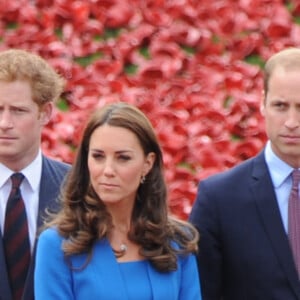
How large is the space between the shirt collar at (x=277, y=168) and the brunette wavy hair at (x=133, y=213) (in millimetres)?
559

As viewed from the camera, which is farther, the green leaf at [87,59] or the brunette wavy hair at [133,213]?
the green leaf at [87,59]

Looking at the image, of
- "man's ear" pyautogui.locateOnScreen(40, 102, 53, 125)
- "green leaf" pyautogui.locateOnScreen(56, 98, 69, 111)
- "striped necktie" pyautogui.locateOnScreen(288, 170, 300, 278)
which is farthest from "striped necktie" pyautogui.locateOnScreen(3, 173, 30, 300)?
"green leaf" pyautogui.locateOnScreen(56, 98, 69, 111)

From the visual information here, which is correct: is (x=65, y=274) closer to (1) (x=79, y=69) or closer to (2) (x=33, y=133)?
(2) (x=33, y=133)

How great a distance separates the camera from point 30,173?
5895mm

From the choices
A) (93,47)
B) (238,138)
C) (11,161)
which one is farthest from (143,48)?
(11,161)

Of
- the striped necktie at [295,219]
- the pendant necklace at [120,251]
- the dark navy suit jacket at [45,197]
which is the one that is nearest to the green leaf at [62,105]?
the dark navy suit jacket at [45,197]

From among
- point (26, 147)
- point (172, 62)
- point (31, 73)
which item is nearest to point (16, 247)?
point (26, 147)

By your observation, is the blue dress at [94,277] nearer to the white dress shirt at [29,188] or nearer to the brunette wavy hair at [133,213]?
the brunette wavy hair at [133,213]

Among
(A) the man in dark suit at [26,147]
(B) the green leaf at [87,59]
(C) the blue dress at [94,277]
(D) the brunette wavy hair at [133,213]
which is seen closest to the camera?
(C) the blue dress at [94,277]

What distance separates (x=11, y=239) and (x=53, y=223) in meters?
0.56

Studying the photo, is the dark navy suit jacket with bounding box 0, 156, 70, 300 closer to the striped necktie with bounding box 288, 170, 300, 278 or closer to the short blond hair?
the short blond hair

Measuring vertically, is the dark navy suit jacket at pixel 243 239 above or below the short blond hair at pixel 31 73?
below

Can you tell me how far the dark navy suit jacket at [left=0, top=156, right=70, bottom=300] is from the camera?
5648 millimetres

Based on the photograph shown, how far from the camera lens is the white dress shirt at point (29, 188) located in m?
5.88
